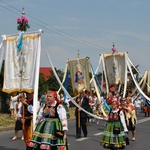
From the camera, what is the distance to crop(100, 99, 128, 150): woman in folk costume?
10312mm

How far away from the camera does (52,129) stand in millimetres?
8438

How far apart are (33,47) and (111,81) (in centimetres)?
1293

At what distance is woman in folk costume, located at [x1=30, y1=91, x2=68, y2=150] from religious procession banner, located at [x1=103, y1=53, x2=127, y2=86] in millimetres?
14211

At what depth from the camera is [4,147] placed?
39.4 feet

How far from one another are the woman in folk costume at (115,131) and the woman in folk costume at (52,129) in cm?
217

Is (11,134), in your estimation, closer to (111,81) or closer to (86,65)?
(86,65)

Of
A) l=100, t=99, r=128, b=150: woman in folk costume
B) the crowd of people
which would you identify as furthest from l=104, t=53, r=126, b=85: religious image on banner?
l=100, t=99, r=128, b=150: woman in folk costume

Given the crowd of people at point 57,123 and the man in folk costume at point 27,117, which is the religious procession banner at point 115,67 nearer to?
the crowd of people at point 57,123

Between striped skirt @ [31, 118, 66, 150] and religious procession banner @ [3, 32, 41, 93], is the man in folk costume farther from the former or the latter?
striped skirt @ [31, 118, 66, 150]

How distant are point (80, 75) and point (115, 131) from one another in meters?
6.44

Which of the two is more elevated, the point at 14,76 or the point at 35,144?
the point at 14,76

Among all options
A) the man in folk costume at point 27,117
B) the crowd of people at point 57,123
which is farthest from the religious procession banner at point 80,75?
the man in folk costume at point 27,117

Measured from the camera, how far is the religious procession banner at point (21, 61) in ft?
34.6

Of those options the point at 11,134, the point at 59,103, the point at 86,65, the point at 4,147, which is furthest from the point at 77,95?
the point at 59,103
